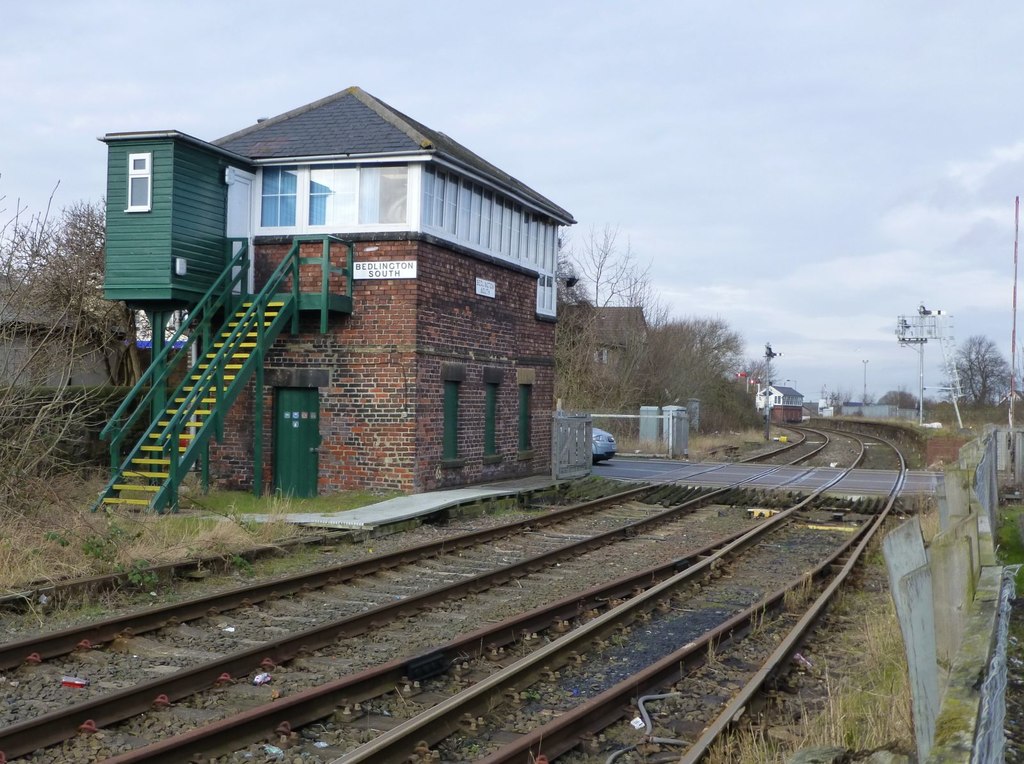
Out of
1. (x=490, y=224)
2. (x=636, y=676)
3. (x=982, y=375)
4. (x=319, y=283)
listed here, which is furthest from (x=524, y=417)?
(x=982, y=375)

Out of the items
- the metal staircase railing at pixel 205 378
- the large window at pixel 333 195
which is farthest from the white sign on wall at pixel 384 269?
the large window at pixel 333 195

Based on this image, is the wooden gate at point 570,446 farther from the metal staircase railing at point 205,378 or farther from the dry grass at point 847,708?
the dry grass at point 847,708

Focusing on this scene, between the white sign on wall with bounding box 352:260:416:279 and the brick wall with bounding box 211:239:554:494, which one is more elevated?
the white sign on wall with bounding box 352:260:416:279

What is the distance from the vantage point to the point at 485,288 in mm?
20031

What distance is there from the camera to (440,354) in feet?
59.5

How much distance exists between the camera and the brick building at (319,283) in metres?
16.8

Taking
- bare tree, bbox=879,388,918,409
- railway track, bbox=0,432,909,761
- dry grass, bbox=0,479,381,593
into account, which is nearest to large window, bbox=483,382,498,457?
railway track, bbox=0,432,909,761

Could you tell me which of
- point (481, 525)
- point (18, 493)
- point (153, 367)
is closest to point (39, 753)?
point (18, 493)

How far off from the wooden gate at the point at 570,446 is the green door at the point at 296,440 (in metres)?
5.34

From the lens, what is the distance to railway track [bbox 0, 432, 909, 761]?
552 cm

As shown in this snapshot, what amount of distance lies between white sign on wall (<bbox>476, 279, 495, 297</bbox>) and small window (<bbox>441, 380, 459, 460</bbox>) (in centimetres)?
206

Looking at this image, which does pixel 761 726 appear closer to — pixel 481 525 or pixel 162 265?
pixel 481 525

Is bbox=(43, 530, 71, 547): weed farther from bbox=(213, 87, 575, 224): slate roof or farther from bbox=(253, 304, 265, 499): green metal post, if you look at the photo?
bbox=(213, 87, 575, 224): slate roof

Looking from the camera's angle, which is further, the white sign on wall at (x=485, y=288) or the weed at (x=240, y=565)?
the white sign on wall at (x=485, y=288)
